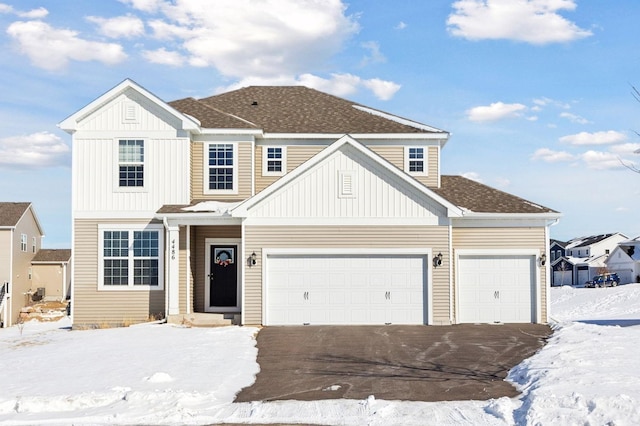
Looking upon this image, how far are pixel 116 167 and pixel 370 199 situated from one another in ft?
26.2

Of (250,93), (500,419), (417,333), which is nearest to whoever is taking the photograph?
(500,419)

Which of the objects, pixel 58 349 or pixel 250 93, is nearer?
pixel 58 349

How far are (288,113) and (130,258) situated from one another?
7.55 meters

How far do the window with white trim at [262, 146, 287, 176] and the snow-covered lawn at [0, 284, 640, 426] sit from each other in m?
7.29

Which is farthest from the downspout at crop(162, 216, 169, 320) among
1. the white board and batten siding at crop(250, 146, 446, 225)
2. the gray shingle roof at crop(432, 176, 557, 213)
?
the gray shingle roof at crop(432, 176, 557, 213)

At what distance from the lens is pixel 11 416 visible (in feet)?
33.5

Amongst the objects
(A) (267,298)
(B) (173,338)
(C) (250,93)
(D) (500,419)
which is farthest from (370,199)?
(D) (500,419)

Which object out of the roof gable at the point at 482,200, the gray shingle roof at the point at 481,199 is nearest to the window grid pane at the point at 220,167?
the gray shingle roof at the point at 481,199

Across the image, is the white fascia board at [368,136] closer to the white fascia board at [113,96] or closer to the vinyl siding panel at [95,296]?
the white fascia board at [113,96]

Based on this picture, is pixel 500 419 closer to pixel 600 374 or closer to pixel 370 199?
pixel 600 374

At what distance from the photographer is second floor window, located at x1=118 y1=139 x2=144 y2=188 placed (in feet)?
71.2

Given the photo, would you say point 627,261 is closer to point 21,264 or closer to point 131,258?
point 21,264

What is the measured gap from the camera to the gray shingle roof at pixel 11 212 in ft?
131

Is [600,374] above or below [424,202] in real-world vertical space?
below
